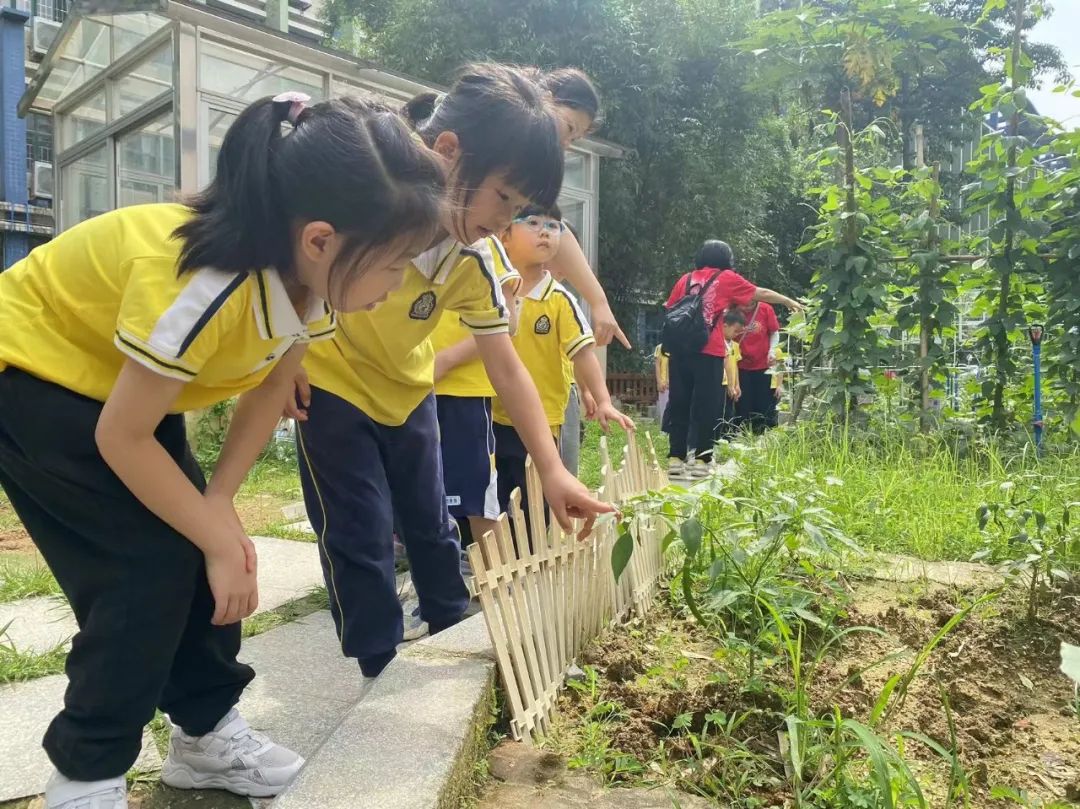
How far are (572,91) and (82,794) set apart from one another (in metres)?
2.12

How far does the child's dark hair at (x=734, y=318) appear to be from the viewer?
253 inches

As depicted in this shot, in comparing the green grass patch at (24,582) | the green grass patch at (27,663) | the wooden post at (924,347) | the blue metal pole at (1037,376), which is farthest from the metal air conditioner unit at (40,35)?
the blue metal pole at (1037,376)

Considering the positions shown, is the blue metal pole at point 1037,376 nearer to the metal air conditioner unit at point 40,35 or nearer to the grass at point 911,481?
the grass at point 911,481

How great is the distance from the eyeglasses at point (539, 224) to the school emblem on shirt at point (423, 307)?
92 centimetres

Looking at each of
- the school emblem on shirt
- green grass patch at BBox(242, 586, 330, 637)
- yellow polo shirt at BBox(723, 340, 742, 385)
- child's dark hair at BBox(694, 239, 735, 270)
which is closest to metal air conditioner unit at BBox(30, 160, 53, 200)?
yellow polo shirt at BBox(723, 340, 742, 385)

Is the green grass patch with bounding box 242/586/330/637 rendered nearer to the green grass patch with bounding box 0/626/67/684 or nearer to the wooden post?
the green grass patch with bounding box 0/626/67/684

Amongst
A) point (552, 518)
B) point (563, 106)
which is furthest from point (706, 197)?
point (552, 518)

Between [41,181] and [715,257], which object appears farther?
[41,181]

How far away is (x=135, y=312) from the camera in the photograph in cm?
123

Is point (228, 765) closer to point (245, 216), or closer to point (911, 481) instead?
point (245, 216)

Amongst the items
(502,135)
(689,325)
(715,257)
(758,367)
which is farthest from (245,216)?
(758,367)

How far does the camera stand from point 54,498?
141 centimetres

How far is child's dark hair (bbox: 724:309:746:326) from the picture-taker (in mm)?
6414

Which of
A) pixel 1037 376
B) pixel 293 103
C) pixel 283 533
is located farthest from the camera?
pixel 1037 376
